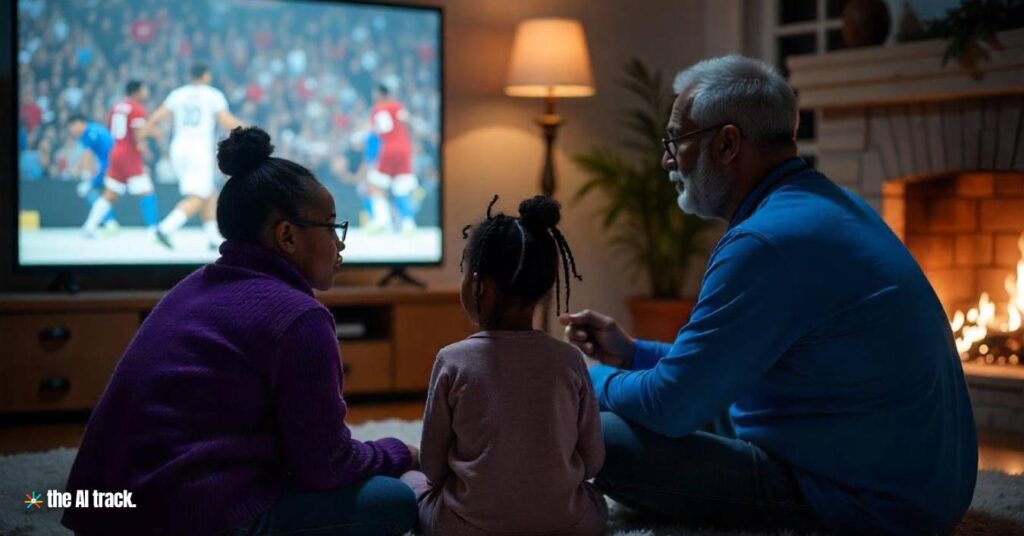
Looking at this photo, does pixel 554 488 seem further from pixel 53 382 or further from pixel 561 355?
pixel 53 382

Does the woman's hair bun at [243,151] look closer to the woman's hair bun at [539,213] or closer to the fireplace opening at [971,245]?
the woman's hair bun at [539,213]

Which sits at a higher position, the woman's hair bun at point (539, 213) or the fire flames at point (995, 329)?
the woman's hair bun at point (539, 213)

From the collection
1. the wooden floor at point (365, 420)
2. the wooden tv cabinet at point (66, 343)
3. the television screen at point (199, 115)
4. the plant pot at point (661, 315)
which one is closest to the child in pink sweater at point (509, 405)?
the wooden floor at point (365, 420)

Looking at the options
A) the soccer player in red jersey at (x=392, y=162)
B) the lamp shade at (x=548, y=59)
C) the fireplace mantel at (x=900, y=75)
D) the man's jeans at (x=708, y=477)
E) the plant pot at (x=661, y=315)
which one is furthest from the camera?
the plant pot at (x=661, y=315)

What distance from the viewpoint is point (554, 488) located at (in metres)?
1.82

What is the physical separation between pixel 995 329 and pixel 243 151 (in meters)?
2.95

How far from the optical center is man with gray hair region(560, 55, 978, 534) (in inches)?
72.9

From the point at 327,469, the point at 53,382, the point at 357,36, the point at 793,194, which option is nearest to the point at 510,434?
the point at 327,469

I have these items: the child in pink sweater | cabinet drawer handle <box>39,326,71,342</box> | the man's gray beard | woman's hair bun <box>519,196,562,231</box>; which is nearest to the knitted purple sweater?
the child in pink sweater

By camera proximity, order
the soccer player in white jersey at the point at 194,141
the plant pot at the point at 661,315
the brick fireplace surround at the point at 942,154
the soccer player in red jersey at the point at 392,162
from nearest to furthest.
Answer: the brick fireplace surround at the point at 942,154
the soccer player in white jersey at the point at 194,141
the soccer player in red jersey at the point at 392,162
the plant pot at the point at 661,315

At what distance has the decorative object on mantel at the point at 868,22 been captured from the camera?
396 cm

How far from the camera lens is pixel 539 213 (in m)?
1.83

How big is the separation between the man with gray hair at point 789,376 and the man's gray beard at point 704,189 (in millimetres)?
15

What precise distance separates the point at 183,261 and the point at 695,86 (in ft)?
8.59
